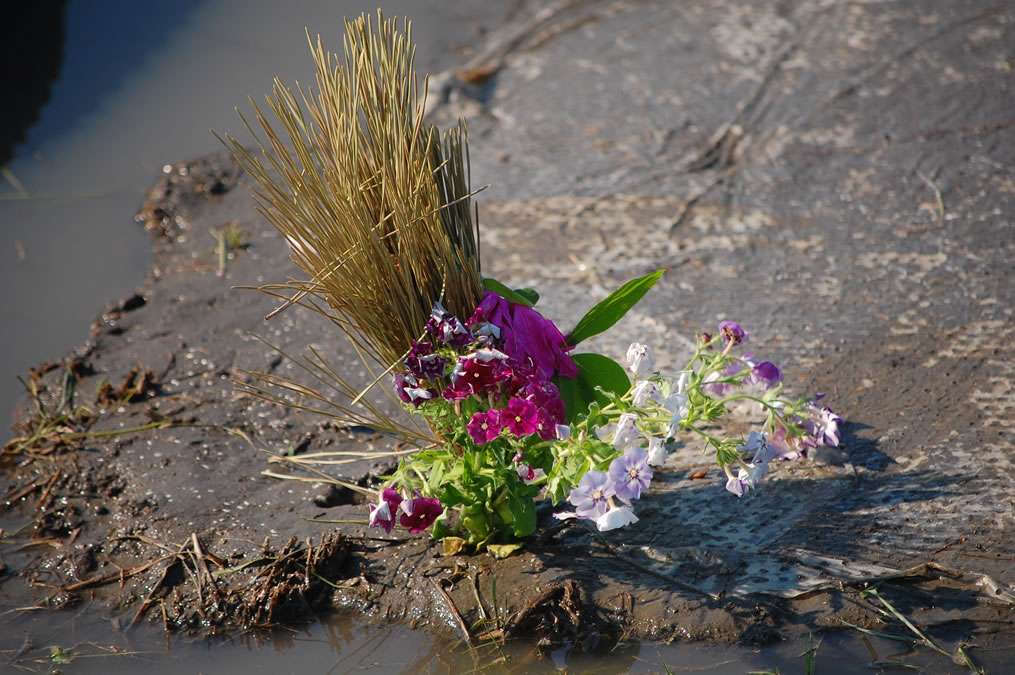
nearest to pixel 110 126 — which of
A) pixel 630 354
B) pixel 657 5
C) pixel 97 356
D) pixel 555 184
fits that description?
pixel 97 356

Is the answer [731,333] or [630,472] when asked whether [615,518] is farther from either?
[731,333]

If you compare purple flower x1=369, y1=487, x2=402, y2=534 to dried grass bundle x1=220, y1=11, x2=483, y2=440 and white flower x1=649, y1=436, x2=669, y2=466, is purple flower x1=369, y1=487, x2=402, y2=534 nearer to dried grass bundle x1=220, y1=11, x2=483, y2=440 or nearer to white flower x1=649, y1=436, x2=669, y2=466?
dried grass bundle x1=220, y1=11, x2=483, y2=440

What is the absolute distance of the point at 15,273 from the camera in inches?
147

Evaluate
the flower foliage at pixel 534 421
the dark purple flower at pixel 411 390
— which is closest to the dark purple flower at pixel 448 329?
the flower foliage at pixel 534 421

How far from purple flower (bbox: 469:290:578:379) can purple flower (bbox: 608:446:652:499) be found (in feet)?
0.97

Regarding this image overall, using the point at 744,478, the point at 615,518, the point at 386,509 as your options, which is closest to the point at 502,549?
the point at 386,509

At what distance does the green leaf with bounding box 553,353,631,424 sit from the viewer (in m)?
1.97

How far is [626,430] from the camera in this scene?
1.75 m

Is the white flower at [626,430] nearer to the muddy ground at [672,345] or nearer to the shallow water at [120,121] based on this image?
the muddy ground at [672,345]

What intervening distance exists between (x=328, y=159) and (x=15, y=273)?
8.16 feet

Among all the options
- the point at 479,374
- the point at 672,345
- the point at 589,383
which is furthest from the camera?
the point at 672,345

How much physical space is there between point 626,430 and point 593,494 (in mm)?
148

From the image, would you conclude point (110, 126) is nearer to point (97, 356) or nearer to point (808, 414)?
point (97, 356)

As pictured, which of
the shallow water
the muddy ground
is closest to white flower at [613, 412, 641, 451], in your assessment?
the muddy ground
